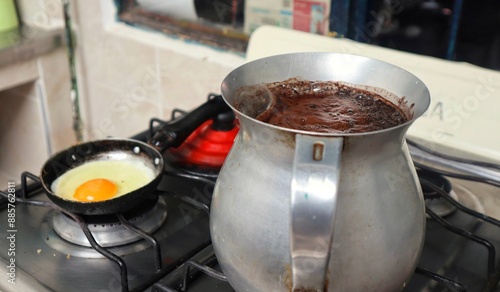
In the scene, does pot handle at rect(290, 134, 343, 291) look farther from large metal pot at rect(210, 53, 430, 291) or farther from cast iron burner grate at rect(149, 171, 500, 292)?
cast iron burner grate at rect(149, 171, 500, 292)

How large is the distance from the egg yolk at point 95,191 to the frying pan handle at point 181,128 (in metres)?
0.09

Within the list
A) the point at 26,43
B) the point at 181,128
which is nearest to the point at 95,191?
the point at 181,128

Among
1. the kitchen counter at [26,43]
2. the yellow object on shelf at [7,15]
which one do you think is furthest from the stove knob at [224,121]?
the yellow object on shelf at [7,15]

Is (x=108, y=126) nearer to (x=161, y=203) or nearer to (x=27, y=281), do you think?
(x=161, y=203)

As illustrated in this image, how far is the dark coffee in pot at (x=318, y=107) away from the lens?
48 cm

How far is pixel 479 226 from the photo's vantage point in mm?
667

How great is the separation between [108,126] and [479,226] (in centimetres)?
106

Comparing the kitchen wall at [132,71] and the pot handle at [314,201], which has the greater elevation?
the pot handle at [314,201]

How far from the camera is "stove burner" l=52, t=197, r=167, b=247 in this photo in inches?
24.9

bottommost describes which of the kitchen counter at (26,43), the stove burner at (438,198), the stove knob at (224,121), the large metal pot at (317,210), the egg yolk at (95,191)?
the kitchen counter at (26,43)

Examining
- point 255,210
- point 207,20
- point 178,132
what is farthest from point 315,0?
point 255,210

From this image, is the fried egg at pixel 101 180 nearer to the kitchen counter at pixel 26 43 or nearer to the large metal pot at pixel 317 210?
the large metal pot at pixel 317 210

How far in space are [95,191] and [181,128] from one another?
15 cm

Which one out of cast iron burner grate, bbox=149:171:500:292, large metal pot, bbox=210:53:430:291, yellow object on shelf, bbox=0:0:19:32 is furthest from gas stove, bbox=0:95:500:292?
yellow object on shelf, bbox=0:0:19:32
